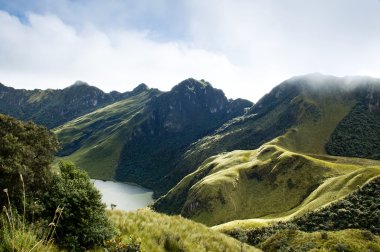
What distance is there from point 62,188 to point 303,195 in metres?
128

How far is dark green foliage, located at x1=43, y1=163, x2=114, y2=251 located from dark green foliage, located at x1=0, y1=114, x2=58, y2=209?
78cm

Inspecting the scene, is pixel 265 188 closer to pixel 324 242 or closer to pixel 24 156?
pixel 324 242

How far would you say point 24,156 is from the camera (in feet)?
56.0

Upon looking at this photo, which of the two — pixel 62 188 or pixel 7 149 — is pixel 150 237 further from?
pixel 7 149

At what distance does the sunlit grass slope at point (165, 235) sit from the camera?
17438 mm

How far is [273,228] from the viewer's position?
89.9 m

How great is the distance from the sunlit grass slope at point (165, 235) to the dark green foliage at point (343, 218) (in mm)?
59147

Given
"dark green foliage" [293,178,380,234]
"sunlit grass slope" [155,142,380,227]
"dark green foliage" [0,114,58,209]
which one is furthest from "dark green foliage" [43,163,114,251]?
"sunlit grass slope" [155,142,380,227]

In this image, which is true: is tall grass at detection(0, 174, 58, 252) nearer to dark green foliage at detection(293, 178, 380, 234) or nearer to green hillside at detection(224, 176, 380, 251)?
green hillside at detection(224, 176, 380, 251)

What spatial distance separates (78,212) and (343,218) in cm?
7909

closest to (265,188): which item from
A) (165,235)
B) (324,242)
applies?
(324,242)

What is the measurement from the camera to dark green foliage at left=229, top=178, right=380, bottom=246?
77456 mm

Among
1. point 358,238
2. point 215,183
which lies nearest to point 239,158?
point 215,183

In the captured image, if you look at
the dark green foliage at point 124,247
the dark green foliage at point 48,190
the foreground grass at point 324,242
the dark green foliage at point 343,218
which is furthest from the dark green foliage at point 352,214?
the dark green foliage at point 124,247
